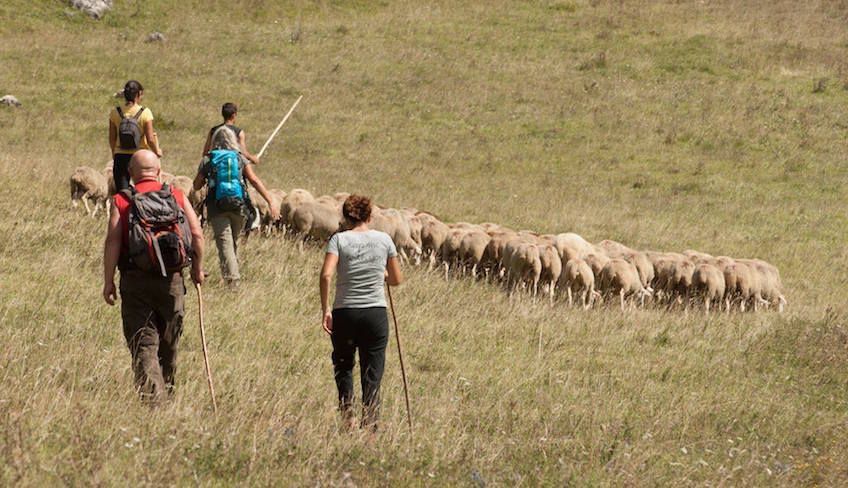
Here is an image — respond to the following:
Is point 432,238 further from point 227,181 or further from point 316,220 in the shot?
point 227,181

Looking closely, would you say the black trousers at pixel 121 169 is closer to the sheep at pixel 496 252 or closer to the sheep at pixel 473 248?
the sheep at pixel 473 248

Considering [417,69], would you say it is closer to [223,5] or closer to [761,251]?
[223,5]

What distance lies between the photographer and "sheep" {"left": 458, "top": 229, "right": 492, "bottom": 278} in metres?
14.5

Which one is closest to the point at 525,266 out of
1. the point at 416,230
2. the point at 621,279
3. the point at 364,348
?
the point at 621,279

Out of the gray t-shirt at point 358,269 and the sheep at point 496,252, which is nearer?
the gray t-shirt at point 358,269

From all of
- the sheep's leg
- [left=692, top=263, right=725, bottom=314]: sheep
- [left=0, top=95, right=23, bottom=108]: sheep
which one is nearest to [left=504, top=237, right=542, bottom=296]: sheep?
[left=692, top=263, right=725, bottom=314]: sheep

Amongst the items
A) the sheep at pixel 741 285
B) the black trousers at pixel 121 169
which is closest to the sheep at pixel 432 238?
the sheep at pixel 741 285

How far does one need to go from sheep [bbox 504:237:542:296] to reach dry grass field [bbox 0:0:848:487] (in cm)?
34

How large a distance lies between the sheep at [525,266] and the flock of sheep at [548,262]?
1cm

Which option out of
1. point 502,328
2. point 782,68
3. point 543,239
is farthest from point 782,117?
point 502,328

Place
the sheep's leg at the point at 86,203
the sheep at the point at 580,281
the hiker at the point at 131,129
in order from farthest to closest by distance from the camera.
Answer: the sheep's leg at the point at 86,203 → the sheep at the point at 580,281 → the hiker at the point at 131,129

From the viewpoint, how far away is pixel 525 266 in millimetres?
13711

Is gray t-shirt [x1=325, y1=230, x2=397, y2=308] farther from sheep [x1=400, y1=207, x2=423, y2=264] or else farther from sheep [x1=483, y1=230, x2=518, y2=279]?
sheep [x1=400, y1=207, x2=423, y2=264]

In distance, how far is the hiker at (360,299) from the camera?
21.7 ft
